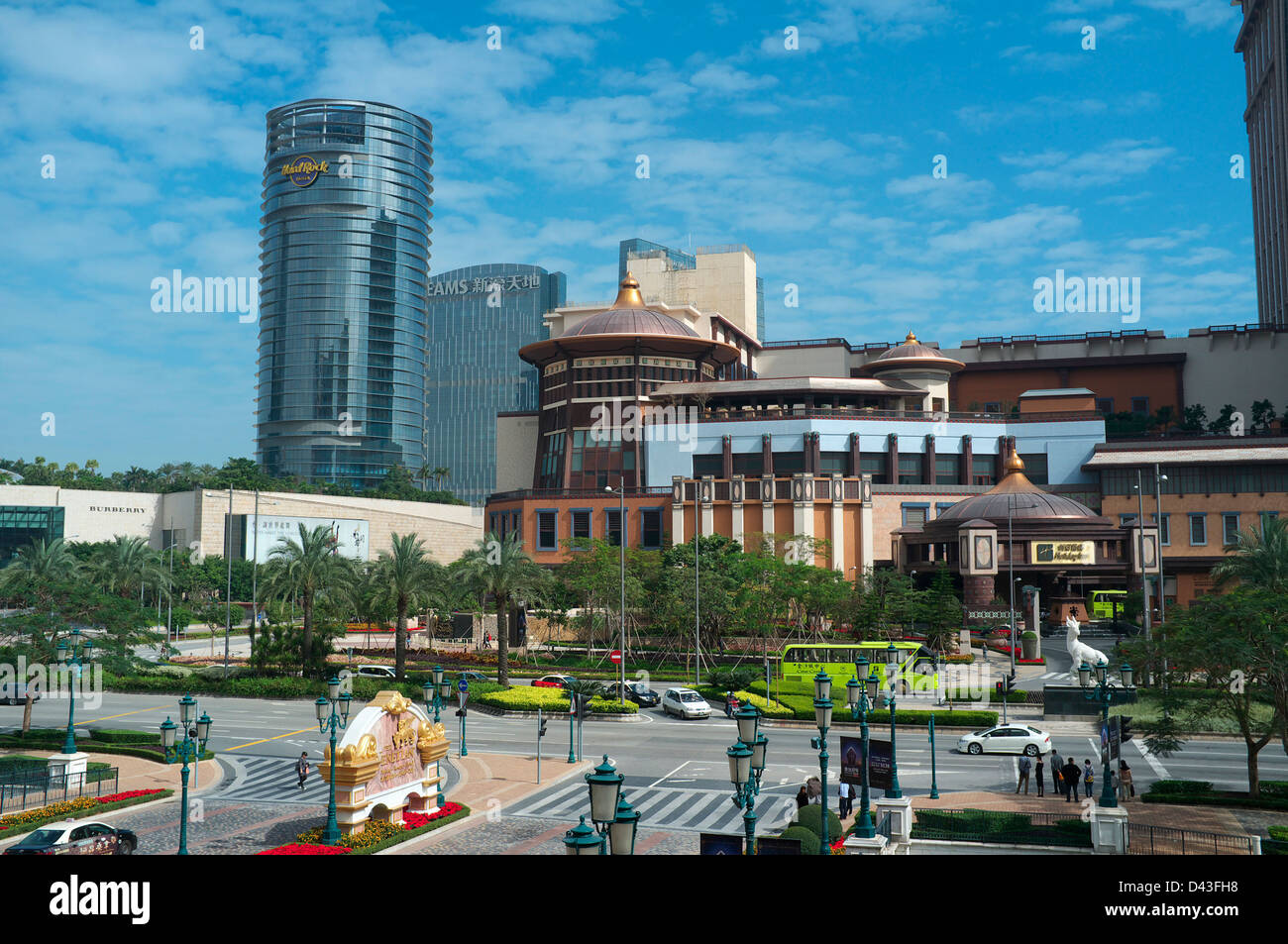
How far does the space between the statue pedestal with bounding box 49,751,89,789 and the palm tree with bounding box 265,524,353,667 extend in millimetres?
23662

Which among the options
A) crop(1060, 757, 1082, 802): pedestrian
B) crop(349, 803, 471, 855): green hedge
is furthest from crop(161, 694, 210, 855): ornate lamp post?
crop(1060, 757, 1082, 802): pedestrian

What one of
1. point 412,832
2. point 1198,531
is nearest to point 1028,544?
point 1198,531

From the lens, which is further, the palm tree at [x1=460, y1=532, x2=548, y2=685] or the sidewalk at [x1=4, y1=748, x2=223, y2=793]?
the palm tree at [x1=460, y1=532, x2=548, y2=685]

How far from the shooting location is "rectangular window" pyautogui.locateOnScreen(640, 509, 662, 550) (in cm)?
8606

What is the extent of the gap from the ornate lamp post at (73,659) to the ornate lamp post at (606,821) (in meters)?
29.3

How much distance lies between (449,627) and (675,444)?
79.2ft

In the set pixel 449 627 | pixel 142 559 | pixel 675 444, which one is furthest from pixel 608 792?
pixel 142 559

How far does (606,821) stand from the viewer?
1177 centimetres

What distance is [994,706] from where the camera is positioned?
162 ft

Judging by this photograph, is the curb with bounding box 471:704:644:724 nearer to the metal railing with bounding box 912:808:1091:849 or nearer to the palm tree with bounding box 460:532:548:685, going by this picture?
the palm tree with bounding box 460:532:548:685

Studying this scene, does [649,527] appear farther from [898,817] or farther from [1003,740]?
[898,817]

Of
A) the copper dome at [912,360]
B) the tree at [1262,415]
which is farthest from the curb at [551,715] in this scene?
the tree at [1262,415]

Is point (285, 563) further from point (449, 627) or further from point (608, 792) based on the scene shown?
point (608, 792)

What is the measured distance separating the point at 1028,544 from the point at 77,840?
212 feet
